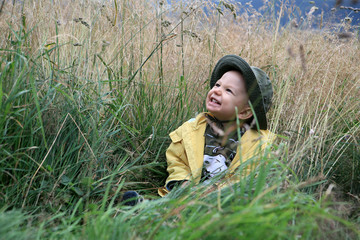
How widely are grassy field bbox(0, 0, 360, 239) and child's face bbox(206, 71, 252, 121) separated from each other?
247 millimetres

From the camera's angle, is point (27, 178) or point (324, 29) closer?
point (27, 178)

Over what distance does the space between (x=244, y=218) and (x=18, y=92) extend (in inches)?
52.8

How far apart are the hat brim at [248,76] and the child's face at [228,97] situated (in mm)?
49

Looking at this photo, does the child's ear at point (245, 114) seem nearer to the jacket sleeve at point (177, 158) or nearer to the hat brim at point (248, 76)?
the hat brim at point (248, 76)

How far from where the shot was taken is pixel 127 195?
6.72ft

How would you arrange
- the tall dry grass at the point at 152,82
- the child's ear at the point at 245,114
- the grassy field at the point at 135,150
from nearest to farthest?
the grassy field at the point at 135,150, the tall dry grass at the point at 152,82, the child's ear at the point at 245,114

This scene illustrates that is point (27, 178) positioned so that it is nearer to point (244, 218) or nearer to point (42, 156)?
point (42, 156)

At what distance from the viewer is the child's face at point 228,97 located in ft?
8.11

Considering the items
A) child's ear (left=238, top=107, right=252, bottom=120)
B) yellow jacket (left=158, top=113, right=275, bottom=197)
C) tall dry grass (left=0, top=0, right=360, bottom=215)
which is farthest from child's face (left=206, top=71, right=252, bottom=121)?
tall dry grass (left=0, top=0, right=360, bottom=215)

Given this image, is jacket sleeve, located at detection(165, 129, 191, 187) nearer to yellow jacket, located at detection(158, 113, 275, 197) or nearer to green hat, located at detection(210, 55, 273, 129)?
yellow jacket, located at detection(158, 113, 275, 197)

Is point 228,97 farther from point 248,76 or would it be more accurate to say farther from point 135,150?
point 135,150

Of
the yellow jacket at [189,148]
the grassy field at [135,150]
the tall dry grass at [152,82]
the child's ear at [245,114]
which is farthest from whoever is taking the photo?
the child's ear at [245,114]

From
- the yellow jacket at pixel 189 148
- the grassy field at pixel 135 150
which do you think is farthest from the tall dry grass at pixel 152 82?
the yellow jacket at pixel 189 148

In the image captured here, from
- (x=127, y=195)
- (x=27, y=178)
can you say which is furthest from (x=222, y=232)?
(x=27, y=178)
